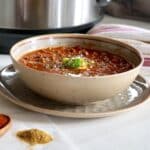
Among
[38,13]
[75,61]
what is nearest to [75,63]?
[75,61]

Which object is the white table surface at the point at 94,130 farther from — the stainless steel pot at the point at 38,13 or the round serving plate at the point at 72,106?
the stainless steel pot at the point at 38,13

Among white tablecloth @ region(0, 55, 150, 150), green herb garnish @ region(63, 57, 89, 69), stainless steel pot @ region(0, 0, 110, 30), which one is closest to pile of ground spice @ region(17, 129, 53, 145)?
white tablecloth @ region(0, 55, 150, 150)

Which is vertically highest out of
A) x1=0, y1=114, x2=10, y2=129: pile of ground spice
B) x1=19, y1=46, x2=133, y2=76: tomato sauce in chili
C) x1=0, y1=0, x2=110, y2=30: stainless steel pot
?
x1=0, y1=0, x2=110, y2=30: stainless steel pot

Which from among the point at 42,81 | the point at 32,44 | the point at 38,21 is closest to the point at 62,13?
the point at 38,21

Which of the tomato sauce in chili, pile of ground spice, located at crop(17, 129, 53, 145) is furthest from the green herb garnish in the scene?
pile of ground spice, located at crop(17, 129, 53, 145)

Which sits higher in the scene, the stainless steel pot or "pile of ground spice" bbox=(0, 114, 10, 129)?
the stainless steel pot

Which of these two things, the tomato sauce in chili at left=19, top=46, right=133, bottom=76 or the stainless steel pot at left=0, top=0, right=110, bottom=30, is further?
the stainless steel pot at left=0, top=0, right=110, bottom=30

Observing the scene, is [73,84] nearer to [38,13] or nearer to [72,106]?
[72,106]

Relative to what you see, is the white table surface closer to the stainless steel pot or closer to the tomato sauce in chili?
Answer: the tomato sauce in chili

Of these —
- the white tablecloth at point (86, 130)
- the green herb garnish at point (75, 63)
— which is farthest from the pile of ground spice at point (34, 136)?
the green herb garnish at point (75, 63)
